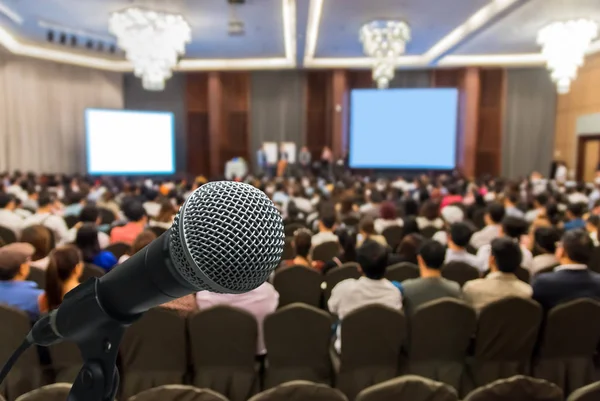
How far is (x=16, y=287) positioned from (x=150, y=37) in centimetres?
692

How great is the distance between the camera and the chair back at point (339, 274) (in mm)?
4043

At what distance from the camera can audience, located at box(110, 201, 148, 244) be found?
5.27m

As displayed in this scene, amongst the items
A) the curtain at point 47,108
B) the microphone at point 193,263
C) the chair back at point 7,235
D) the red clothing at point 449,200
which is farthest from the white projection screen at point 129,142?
the microphone at point 193,263

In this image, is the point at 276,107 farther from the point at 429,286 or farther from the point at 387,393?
the point at 387,393

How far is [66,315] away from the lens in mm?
767

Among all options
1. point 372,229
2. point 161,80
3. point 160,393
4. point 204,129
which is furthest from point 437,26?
point 160,393

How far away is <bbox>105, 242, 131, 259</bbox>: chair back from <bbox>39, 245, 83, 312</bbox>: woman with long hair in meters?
1.65

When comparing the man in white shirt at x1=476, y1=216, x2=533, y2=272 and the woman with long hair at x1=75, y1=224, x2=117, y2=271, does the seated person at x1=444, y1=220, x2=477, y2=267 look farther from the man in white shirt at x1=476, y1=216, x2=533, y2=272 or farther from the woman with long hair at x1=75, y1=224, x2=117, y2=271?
the woman with long hair at x1=75, y1=224, x2=117, y2=271

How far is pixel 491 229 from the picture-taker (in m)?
5.59

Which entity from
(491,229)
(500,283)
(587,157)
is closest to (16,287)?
(500,283)

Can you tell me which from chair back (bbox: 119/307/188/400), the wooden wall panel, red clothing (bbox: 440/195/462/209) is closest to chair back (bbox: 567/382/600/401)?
chair back (bbox: 119/307/188/400)

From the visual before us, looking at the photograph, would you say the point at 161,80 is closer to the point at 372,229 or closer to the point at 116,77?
the point at 372,229

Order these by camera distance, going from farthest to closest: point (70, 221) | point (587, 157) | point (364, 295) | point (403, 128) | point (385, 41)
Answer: point (403, 128) < point (587, 157) < point (385, 41) < point (70, 221) < point (364, 295)

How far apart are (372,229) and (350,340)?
216 cm
